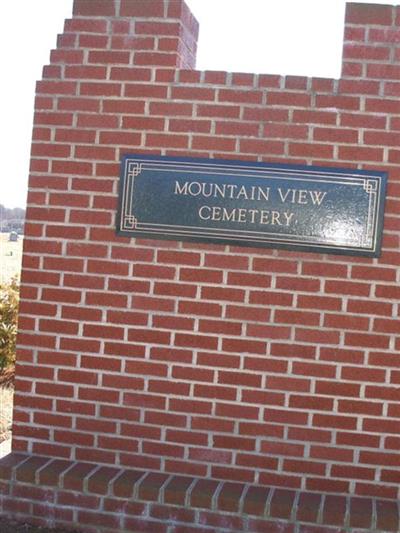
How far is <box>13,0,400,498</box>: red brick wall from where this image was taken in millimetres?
3277

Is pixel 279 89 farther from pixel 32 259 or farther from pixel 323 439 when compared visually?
pixel 323 439

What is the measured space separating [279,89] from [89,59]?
101cm

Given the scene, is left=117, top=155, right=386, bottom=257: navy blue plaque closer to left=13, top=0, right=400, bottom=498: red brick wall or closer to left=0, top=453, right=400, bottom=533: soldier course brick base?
left=13, top=0, right=400, bottom=498: red brick wall

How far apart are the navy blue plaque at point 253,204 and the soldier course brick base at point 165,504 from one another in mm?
1223

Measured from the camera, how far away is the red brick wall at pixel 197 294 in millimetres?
3277

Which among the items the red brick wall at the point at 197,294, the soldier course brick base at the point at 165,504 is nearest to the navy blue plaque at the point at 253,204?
the red brick wall at the point at 197,294

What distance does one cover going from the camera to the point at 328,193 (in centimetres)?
328

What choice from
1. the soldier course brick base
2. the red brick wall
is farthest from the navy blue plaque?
the soldier course brick base

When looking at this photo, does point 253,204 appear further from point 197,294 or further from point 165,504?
point 165,504

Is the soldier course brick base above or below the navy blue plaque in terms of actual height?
below

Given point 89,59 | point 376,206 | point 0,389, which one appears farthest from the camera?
point 0,389

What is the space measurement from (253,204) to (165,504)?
154 cm

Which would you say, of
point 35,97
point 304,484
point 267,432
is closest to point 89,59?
point 35,97

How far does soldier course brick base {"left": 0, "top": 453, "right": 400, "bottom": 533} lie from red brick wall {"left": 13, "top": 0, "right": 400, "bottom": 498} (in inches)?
4.1
